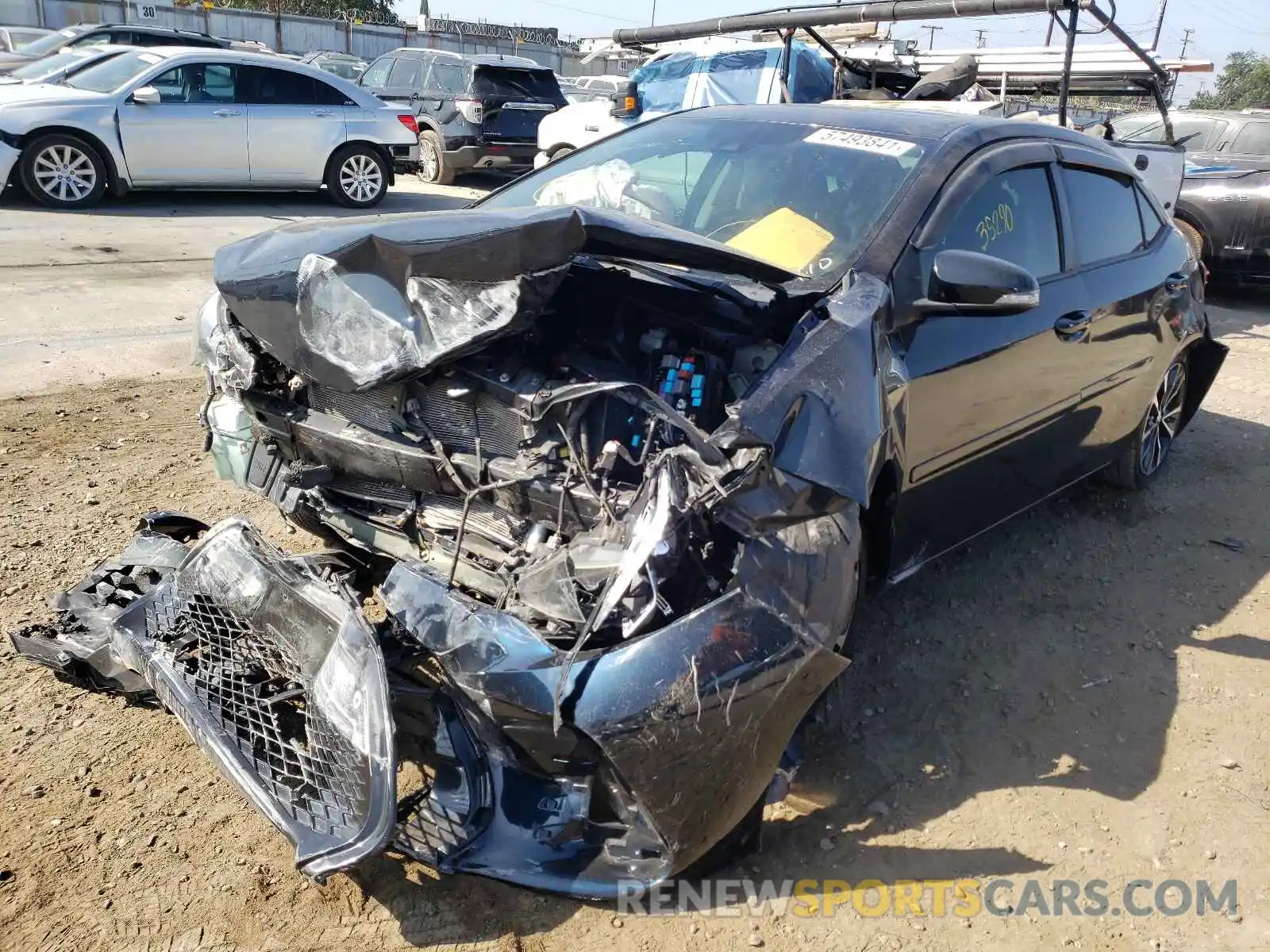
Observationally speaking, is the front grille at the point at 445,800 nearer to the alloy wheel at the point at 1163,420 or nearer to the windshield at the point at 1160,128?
the alloy wheel at the point at 1163,420

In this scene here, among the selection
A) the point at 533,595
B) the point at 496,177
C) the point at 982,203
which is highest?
the point at 982,203

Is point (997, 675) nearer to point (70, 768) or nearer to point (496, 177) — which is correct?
point (70, 768)

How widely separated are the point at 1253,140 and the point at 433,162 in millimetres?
10101

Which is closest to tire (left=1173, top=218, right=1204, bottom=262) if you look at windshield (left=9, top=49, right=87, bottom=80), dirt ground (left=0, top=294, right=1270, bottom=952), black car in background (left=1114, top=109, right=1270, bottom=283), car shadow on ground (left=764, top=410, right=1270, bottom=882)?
black car in background (left=1114, top=109, right=1270, bottom=283)

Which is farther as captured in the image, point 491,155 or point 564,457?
point 491,155

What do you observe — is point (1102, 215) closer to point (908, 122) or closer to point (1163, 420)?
point (908, 122)

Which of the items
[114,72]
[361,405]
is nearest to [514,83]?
[114,72]

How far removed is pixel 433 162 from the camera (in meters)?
14.2

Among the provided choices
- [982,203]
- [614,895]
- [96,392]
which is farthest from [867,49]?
[614,895]

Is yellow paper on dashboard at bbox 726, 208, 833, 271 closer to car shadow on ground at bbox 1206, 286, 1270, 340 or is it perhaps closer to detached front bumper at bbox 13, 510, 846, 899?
detached front bumper at bbox 13, 510, 846, 899

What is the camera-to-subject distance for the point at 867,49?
9453 mm

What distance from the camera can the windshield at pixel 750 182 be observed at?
3.17 metres

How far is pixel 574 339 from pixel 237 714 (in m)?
1.33

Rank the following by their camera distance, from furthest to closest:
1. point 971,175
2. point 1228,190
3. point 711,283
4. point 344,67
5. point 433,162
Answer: point 344,67
point 433,162
point 1228,190
point 971,175
point 711,283
